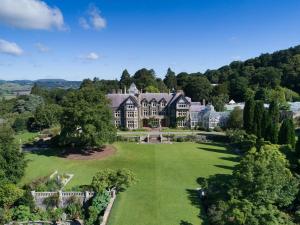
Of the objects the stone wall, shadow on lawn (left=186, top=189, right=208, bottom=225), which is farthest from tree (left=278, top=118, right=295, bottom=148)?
the stone wall

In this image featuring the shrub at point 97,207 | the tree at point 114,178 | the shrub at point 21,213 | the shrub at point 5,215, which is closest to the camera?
the shrub at point 97,207

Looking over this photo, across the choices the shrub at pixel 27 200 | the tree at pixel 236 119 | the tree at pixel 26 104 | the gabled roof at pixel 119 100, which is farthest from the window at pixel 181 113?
the tree at pixel 26 104

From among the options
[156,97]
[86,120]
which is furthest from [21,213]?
[156,97]

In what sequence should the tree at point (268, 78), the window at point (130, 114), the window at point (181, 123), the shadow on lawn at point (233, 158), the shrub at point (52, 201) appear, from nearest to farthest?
1. the shrub at point (52, 201)
2. the shadow on lawn at point (233, 158)
3. the window at point (130, 114)
4. the window at point (181, 123)
5. the tree at point (268, 78)

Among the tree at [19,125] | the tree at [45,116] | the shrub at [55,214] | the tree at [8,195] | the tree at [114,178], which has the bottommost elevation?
the shrub at [55,214]

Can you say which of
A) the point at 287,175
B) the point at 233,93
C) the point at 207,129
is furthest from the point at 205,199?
the point at 233,93

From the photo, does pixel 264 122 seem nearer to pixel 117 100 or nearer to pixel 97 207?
pixel 97 207

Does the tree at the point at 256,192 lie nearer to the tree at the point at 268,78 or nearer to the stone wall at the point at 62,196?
the stone wall at the point at 62,196

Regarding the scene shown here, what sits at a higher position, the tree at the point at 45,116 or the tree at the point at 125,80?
the tree at the point at 125,80
